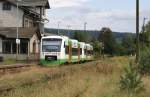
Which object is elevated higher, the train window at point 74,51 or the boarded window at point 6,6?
the boarded window at point 6,6

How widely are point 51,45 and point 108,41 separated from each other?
77703 millimetres

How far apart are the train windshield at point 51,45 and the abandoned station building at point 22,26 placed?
66.1ft

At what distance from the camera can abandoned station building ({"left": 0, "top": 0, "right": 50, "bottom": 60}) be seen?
67625mm

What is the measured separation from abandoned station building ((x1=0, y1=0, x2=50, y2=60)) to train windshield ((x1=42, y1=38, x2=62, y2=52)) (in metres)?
20.1

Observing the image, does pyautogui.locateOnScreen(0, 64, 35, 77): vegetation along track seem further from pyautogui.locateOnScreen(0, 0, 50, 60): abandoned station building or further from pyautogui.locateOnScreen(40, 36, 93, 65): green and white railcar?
pyautogui.locateOnScreen(0, 0, 50, 60): abandoned station building

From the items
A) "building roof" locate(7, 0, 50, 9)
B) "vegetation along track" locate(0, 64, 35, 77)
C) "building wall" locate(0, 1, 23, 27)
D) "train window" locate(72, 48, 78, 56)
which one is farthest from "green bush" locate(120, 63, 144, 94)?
"building roof" locate(7, 0, 50, 9)

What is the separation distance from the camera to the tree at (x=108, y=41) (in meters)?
120

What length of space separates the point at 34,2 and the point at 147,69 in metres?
55.3

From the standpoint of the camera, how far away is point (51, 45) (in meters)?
44.8

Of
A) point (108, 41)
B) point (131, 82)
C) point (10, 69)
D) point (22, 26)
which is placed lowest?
point (10, 69)

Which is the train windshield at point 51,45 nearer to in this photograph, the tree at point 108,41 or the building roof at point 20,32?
the building roof at point 20,32

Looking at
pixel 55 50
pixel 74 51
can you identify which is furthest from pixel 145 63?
pixel 74 51

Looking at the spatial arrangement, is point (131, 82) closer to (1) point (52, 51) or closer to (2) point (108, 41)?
(1) point (52, 51)

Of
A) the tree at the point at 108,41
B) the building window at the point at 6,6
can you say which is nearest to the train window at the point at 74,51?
the building window at the point at 6,6
